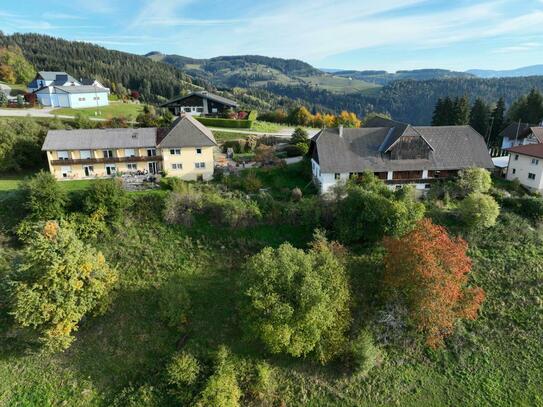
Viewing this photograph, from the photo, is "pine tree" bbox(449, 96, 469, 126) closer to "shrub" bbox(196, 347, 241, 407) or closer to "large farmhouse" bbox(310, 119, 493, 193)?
"large farmhouse" bbox(310, 119, 493, 193)

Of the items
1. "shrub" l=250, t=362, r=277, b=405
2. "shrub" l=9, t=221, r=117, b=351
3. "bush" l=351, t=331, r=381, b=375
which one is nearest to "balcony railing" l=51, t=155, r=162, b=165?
"shrub" l=9, t=221, r=117, b=351

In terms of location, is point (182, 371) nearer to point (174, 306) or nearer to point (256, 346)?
point (174, 306)

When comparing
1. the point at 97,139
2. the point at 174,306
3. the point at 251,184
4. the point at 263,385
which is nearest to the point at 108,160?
the point at 97,139

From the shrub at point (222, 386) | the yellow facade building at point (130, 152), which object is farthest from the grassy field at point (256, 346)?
the yellow facade building at point (130, 152)

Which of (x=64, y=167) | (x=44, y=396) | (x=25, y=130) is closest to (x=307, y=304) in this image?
(x=44, y=396)

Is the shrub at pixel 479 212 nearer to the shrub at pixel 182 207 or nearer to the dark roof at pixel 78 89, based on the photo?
the shrub at pixel 182 207
